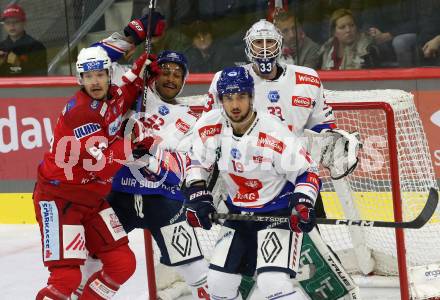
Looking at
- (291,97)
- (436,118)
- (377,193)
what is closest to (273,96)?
(291,97)

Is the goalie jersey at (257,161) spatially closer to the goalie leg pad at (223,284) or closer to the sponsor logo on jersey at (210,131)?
the sponsor logo on jersey at (210,131)

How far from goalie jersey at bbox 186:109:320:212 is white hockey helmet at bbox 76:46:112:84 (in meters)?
0.47

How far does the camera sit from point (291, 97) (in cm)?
445

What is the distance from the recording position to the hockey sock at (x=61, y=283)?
13.7 feet

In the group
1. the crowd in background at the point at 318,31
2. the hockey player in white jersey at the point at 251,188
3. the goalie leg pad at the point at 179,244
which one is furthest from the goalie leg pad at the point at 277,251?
the crowd in background at the point at 318,31

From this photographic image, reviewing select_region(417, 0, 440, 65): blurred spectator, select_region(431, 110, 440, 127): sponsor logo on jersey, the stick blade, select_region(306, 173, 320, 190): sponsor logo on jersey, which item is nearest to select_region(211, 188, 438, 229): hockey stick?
the stick blade

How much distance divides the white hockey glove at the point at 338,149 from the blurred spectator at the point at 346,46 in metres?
1.98

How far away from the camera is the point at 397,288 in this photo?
514cm

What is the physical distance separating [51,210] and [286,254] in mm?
991

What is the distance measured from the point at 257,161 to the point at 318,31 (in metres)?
2.83

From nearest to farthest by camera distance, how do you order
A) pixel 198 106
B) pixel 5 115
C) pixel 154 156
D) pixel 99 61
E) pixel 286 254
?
pixel 286 254, pixel 99 61, pixel 154 156, pixel 198 106, pixel 5 115

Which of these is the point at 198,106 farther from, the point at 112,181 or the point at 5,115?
the point at 5,115

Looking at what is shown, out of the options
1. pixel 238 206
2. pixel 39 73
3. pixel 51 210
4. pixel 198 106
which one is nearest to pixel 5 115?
pixel 39 73

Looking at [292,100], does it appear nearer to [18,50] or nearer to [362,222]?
[362,222]
